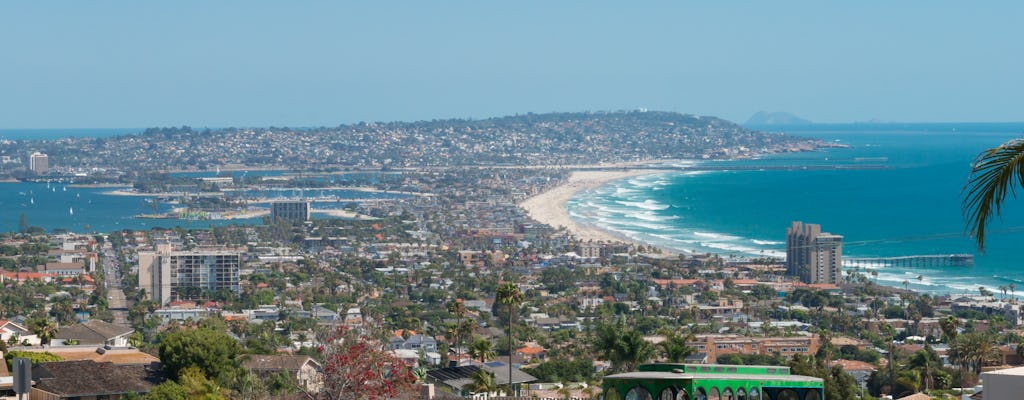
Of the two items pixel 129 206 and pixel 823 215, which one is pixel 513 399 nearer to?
pixel 823 215

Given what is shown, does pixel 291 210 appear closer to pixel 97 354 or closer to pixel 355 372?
pixel 97 354

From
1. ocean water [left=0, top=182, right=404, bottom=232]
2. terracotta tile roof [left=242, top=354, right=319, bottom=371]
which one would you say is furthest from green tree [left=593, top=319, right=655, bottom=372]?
ocean water [left=0, top=182, right=404, bottom=232]

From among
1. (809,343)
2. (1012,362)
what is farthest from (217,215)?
(1012,362)

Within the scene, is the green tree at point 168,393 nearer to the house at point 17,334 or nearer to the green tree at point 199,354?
the green tree at point 199,354

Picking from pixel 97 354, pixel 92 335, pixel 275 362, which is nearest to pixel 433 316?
pixel 92 335

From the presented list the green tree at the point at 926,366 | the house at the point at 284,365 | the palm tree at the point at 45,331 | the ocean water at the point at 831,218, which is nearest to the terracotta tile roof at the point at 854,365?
the green tree at the point at 926,366
